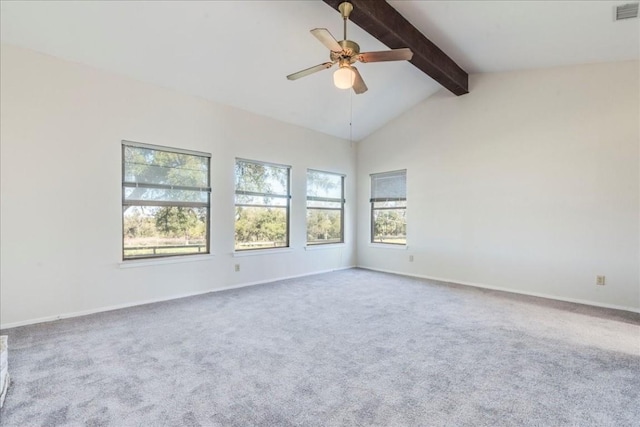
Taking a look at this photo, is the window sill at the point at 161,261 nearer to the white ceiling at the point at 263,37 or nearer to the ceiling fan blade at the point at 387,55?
the white ceiling at the point at 263,37

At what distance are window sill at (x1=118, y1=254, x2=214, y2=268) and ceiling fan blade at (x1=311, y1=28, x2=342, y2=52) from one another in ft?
11.2

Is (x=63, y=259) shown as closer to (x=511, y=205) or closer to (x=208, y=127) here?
(x=208, y=127)

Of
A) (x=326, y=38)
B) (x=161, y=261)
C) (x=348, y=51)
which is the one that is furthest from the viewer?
(x=161, y=261)

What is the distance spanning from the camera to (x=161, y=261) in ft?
14.3

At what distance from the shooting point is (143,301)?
419cm

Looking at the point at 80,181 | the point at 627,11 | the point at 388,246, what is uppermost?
the point at 627,11

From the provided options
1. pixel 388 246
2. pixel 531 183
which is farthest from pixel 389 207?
pixel 531 183

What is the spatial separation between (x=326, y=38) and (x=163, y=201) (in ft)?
10.2

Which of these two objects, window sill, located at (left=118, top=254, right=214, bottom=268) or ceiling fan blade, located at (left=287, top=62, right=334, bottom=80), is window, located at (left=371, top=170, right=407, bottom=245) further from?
ceiling fan blade, located at (left=287, top=62, right=334, bottom=80)

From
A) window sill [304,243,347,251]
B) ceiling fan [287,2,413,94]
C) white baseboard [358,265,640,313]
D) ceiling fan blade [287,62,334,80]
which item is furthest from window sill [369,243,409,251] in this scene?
ceiling fan blade [287,62,334,80]

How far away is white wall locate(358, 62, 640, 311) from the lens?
13.3 ft

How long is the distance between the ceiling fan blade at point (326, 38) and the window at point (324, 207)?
3.56 meters

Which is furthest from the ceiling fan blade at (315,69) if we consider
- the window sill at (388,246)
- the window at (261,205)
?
the window sill at (388,246)

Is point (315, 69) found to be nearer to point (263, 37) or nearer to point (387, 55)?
point (387, 55)
